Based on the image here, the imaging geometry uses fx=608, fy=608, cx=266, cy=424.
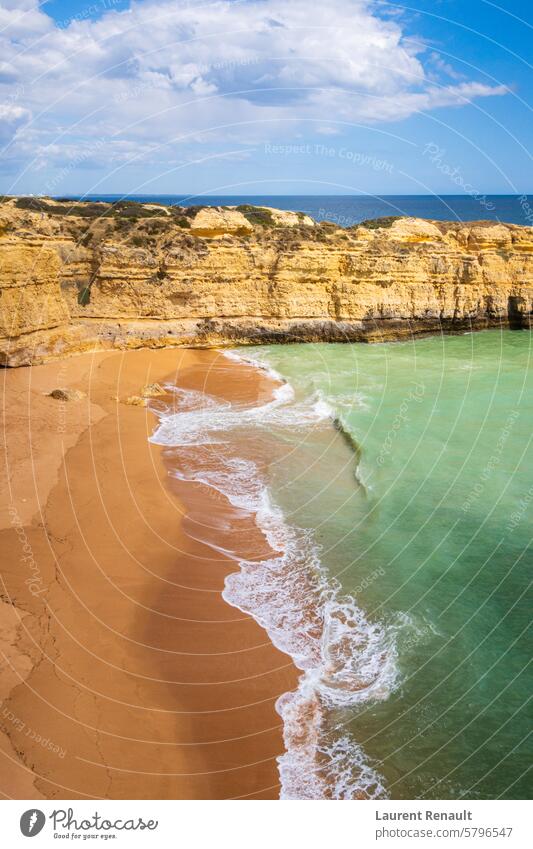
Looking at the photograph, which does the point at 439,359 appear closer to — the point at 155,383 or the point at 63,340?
the point at 155,383

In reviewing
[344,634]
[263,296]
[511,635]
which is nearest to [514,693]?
[511,635]

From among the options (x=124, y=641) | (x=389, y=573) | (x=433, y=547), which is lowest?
(x=124, y=641)

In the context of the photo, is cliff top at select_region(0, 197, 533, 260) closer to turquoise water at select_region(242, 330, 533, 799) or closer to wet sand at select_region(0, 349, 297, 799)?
turquoise water at select_region(242, 330, 533, 799)

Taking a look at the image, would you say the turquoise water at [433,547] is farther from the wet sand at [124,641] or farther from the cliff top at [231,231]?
the cliff top at [231,231]

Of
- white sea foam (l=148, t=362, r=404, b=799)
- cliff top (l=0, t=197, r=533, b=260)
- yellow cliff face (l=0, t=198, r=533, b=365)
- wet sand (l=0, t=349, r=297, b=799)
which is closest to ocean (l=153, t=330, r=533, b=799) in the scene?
white sea foam (l=148, t=362, r=404, b=799)

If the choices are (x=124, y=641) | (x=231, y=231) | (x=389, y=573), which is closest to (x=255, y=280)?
(x=231, y=231)

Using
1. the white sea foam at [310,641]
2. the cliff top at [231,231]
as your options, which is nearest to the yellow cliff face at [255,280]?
the cliff top at [231,231]

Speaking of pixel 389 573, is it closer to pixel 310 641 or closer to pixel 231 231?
pixel 310 641
